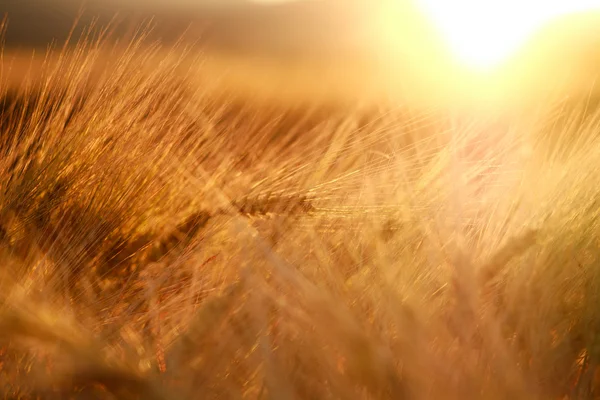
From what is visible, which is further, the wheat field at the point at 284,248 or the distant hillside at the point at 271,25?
the distant hillside at the point at 271,25

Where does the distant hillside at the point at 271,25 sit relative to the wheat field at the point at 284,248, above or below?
above

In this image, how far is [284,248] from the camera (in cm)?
63

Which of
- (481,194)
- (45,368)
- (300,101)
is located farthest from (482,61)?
(45,368)

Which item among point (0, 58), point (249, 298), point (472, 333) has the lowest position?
point (472, 333)

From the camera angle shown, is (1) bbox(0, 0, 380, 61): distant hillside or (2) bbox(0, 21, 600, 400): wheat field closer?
(2) bbox(0, 21, 600, 400): wheat field

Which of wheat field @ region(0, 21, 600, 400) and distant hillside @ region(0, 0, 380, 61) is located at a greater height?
distant hillside @ region(0, 0, 380, 61)

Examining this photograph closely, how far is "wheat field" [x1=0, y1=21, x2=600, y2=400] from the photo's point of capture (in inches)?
21.9

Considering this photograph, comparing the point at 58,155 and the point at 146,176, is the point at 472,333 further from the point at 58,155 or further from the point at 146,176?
the point at 58,155

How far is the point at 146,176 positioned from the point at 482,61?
75cm

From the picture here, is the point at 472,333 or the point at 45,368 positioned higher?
the point at 45,368

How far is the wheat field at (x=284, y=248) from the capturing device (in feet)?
1.82

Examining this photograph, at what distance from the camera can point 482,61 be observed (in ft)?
4.29

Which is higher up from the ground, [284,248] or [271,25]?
[271,25]

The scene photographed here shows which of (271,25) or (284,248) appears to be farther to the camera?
(271,25)
